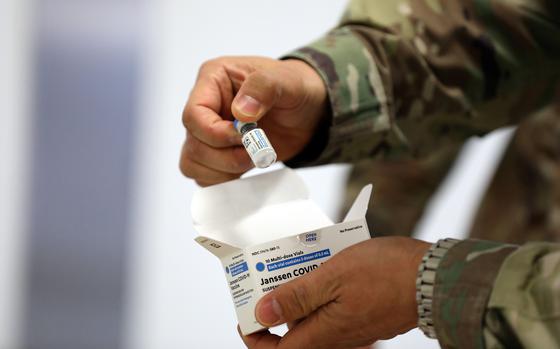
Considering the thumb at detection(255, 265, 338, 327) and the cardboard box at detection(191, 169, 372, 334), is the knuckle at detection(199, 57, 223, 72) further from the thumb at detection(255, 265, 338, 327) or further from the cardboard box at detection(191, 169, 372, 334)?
the thumb at detection(255, 265, 338, 327)

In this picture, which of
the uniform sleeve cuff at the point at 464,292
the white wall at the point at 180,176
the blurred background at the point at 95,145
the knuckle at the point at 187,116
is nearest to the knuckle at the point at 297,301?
the uniform sleeve cuff at the point at 464,292

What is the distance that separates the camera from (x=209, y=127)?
2.46ft

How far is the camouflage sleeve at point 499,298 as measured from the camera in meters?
0.59

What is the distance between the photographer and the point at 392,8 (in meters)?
0.98

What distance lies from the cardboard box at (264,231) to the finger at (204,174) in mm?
54

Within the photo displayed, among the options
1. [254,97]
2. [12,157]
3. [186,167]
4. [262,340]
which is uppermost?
[254,97]

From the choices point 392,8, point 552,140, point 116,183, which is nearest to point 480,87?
point 392,8

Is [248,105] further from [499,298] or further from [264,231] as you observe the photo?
[499,298]

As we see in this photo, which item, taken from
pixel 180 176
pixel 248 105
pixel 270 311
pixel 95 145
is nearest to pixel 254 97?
pixel 248 105

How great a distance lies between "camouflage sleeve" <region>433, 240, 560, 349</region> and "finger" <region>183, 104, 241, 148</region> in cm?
25

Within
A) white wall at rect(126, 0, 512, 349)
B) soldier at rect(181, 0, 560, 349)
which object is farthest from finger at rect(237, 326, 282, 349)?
white wall at rect(126, 0, 512, 349)

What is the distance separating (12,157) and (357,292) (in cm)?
170

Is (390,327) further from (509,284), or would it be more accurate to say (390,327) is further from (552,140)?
(552,140)

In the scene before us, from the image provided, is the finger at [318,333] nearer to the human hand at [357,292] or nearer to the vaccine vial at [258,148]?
the human hand at [357,292]
